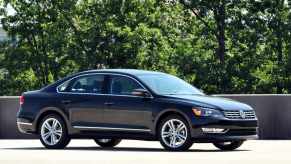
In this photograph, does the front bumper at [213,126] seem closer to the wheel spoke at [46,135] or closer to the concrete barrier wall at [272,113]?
the wheel spoke at [46,135]

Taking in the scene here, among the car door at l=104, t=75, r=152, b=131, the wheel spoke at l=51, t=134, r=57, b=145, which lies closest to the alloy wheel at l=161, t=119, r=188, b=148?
the car door at l=104, t=75, r=152, b=131

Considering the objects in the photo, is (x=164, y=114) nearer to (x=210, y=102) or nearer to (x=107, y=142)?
(x=210, y=102)

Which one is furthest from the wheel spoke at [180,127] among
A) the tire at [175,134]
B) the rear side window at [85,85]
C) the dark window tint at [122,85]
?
the rear side window at [85,85]

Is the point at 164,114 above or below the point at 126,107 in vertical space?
below

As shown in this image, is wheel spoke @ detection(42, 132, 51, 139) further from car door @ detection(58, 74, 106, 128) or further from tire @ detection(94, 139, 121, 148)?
tire @ detection(94, 139, 121, 148)

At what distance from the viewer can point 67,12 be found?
2532 inches

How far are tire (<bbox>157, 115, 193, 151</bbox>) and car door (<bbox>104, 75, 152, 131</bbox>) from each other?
0.30 metres

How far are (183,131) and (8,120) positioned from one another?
26.4 ft

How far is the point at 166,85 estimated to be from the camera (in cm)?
1667

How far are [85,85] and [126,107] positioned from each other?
1.07 m

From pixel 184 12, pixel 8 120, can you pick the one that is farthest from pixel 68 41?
pixel 8 120

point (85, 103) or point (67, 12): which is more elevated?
point (67, 12)

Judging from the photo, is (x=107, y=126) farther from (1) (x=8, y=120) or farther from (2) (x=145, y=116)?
(1) (x=8, y=120)
